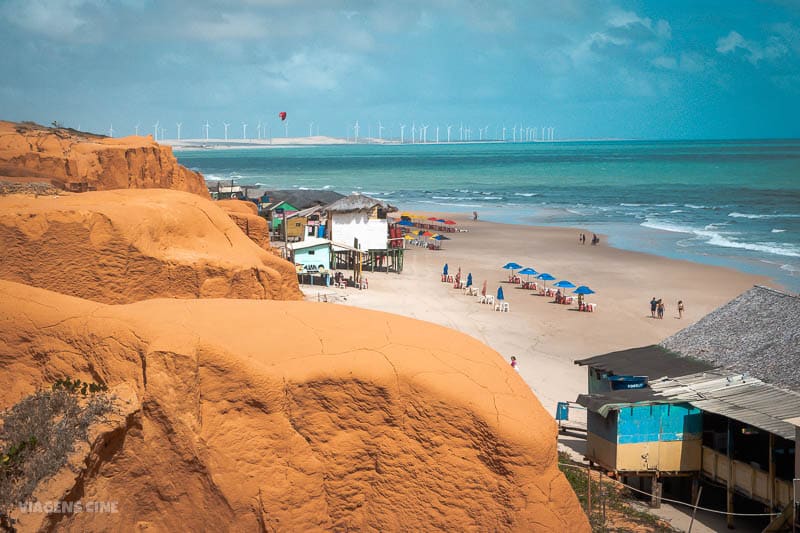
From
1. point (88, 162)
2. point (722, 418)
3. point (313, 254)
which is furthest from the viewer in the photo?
point (313, 254)

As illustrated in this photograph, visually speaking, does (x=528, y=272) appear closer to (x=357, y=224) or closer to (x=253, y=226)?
(x=357, y=224)

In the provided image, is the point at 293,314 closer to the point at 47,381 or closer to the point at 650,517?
the point at 47,381

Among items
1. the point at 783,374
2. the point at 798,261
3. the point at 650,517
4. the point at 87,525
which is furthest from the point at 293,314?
the point at 798,261

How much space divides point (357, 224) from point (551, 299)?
11810 mm

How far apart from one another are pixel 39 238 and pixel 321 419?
15.2 ft

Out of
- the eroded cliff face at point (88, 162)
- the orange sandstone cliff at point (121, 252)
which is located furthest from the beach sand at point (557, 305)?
the eroded cliff face at point (88, 162)

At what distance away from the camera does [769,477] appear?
13766mm

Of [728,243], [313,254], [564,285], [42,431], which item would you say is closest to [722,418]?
[42,431]

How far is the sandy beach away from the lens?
27.6 meters

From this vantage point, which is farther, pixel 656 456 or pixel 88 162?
pixel 88 162

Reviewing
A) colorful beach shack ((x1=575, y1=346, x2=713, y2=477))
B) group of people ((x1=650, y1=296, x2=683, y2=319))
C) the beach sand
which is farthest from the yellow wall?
group of people ((x1=650, y1=296, x2=683, y2=319))

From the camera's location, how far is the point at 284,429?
6.75 meters

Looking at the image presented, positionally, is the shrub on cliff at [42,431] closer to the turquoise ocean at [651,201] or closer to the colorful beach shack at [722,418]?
the colorful beach shack at [722,418]

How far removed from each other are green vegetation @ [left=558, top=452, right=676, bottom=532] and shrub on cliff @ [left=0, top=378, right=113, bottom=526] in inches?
300
